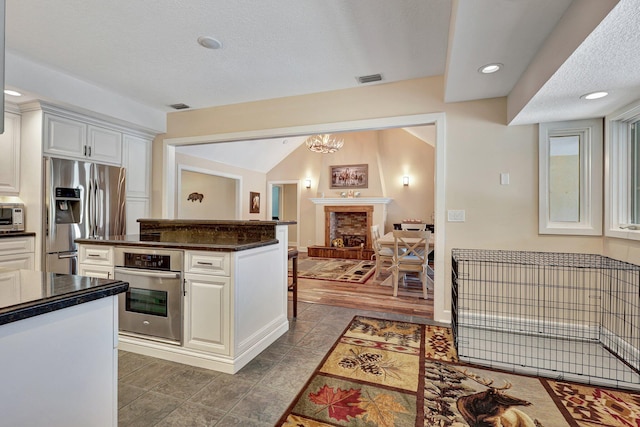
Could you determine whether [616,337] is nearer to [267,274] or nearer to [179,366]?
[267,274]

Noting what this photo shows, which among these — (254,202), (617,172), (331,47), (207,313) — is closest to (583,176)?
(617,172)

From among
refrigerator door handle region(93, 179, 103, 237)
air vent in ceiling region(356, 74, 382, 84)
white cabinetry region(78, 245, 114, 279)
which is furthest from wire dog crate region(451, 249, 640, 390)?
refrigerator door handle region(93, 179, 103, 237)

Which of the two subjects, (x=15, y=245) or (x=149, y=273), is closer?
(x=149, y=273)

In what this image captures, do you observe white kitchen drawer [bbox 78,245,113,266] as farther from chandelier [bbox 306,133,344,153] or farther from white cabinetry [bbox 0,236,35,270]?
chandelier [bbox 306,133,344,153]

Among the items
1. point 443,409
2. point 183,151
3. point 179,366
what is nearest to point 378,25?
point 443,409

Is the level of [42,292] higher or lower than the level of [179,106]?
lower

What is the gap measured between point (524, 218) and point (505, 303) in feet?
2.79

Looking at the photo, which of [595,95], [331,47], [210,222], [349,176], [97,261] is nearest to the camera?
[595,95]

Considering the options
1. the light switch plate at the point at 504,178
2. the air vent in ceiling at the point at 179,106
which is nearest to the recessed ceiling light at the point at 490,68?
the light switch plate at the point at 504,178

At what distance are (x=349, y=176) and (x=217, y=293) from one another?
256 inches

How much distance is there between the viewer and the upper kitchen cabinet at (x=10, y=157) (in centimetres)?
315

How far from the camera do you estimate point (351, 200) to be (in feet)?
26.1

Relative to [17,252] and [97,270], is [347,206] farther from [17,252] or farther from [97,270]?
[17,252]

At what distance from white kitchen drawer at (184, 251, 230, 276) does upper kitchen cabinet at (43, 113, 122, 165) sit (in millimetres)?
2417
